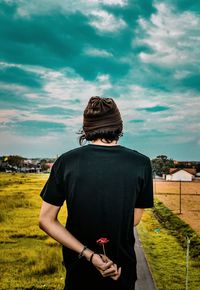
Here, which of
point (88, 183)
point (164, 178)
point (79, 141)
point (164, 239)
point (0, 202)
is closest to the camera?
point (88, 183)

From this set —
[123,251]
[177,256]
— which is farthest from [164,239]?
[123,251]

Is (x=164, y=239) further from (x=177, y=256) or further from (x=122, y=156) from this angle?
(x=122, y=156)

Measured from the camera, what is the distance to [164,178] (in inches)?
3701

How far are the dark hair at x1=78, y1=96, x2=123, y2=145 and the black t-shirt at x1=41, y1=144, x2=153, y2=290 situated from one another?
0.24 feet

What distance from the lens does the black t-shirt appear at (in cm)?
188

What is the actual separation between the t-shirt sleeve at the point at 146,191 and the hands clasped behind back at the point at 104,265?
351 millimetres

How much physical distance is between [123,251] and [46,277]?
23.5 feet

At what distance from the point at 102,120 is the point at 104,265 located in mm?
736

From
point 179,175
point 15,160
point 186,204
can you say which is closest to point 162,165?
point 179,175

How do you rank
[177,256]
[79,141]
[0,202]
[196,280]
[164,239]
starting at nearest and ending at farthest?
[79,141] → [196,280] → [177,256] → [164,239] → [0,202]

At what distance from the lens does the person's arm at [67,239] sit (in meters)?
1.88

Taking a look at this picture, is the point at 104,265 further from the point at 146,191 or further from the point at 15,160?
the point at 15,160

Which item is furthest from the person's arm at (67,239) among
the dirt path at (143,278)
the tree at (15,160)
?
the tree at (15,160)

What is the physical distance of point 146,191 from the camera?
205cm
